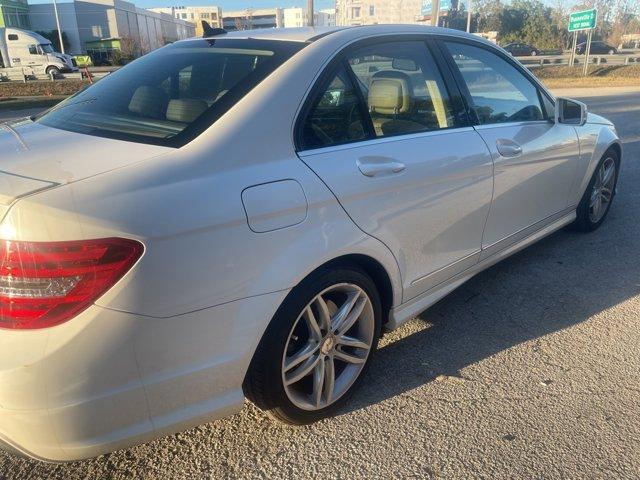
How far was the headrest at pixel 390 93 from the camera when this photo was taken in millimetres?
2709

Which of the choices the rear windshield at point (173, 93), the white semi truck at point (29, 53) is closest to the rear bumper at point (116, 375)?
the rear windshield at point (173, 93)

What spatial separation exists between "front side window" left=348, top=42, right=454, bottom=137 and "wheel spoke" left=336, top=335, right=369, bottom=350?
97cm

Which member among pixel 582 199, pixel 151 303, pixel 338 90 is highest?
pixel 338 90

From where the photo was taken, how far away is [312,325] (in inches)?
91.4

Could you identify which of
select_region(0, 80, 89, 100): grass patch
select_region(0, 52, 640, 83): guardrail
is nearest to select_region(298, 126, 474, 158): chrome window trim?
select_region(0, 80, 89, 100): grass patch

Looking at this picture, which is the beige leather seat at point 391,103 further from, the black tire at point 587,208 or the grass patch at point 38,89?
the grass patch at point 38,89

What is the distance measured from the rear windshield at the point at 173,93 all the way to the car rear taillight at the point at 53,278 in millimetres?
549

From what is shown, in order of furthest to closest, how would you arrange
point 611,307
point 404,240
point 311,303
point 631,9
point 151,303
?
point 631,9 < point 611,307 < point 404,240 < point 311,303 < point 151,303

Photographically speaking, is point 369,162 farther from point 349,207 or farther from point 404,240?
point 404,240

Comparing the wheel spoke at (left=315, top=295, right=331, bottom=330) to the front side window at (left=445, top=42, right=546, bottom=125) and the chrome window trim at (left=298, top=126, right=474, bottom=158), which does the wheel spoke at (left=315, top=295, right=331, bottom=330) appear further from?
the front side window at (left=445, top=42, right=546, bottom=125)

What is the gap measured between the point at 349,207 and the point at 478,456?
116 centimetres

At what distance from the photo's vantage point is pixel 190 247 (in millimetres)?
1780

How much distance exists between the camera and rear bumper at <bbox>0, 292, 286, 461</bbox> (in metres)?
1.63

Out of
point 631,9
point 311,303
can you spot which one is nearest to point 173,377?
point 311,303
